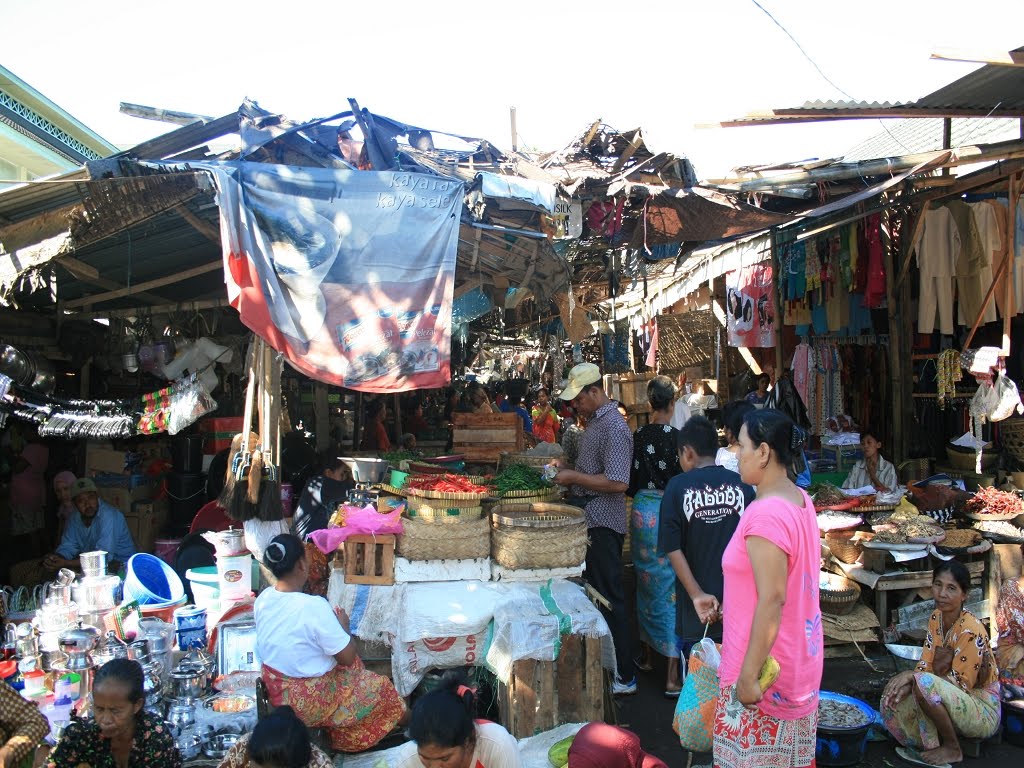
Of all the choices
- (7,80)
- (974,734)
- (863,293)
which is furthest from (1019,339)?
(7,80)

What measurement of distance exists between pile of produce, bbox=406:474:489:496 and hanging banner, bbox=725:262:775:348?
5940mm

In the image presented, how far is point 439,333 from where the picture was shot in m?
4.89

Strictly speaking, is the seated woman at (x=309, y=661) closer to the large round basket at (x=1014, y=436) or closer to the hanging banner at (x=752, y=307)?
the large round basket at (x=1014, y=436)

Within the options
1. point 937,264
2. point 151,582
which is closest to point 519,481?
point 151,582

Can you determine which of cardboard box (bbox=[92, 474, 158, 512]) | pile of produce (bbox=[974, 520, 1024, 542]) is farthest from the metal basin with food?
pile of produce (bbox=[974, 520, 1024, 542])

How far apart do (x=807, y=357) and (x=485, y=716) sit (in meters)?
6.09

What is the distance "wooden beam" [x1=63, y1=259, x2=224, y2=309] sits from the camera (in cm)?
647

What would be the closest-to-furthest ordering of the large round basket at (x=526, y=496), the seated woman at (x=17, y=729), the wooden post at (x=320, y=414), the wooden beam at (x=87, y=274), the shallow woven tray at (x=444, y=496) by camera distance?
the seated woman at (x=17, y=729) → the shallow woven tray at (x=444, y=496) → the large round basket at (x=526, y=496) → the wooden beam at (x=87, y=274) → the wooden post at (x=320, y=414)

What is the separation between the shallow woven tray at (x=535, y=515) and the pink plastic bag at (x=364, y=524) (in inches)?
24.6

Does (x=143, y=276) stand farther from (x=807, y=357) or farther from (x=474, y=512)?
(x=807, y=357)

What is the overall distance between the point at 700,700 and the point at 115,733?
252 centimetres

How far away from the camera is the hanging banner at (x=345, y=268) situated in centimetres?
466

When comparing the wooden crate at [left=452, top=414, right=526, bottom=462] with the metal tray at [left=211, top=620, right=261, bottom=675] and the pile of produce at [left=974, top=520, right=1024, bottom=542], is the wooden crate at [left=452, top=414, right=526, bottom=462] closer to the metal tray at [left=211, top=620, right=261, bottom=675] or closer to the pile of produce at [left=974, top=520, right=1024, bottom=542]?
the metal tray at [left=211, top=620, right=261, bottom=675]

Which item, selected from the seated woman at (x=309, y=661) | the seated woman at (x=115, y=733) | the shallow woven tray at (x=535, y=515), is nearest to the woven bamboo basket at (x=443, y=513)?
the shallow woven tray at (x=535, y=515)
